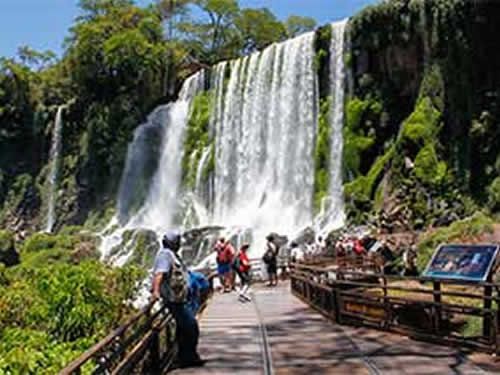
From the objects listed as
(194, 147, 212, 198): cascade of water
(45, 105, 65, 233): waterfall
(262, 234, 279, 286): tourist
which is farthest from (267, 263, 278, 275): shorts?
(45, 105, 65, 233): waterfall

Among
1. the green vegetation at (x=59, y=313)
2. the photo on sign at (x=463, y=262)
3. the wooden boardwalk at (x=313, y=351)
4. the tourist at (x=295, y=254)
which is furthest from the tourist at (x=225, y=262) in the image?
the photo on sign at (x=463, y=262)

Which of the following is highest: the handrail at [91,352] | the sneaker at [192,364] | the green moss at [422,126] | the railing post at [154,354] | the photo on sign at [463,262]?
the green moss at [422,126]

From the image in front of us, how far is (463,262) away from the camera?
28.7ft

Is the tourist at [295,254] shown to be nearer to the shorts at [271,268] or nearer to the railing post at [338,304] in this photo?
the shorts at [271,268]

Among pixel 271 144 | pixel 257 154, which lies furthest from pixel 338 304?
pixel 257 154

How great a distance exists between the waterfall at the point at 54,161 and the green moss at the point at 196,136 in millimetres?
13203

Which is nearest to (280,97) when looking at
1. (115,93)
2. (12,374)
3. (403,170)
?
(403,170)

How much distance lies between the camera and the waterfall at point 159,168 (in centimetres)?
4544

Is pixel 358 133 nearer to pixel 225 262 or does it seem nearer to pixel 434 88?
pixel 434 88

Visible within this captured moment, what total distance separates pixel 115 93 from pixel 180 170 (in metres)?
10.8

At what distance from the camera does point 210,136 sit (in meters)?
43.2

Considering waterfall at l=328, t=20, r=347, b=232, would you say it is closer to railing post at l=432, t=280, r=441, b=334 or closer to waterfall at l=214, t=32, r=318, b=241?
waterfall at l=214, t=32, r=318, b=241

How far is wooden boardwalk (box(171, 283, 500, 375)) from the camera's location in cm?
759

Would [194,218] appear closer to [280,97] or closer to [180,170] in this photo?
[180,170]
